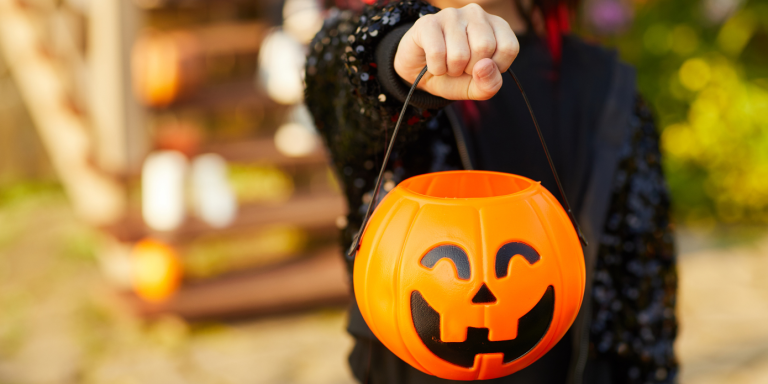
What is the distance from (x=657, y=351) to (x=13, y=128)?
6.31 meters

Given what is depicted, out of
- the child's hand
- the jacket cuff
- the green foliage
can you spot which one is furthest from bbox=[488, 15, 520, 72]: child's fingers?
the green foliage

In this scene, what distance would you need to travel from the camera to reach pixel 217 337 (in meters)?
3.12

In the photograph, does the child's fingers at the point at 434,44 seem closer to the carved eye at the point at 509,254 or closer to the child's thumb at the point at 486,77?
the child's thumb at the point at 486,77

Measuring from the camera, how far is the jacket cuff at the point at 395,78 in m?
0.77

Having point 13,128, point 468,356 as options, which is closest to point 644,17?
point 468,356

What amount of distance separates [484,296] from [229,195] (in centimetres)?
286

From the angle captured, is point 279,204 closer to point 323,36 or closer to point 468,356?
point 323,36

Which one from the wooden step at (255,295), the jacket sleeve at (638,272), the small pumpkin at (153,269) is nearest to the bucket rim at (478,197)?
the jacket sleeve at (638,272)

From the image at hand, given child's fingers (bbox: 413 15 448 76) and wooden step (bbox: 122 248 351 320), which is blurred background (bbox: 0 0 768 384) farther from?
child's fingers (bbox: 413 15 448 76)

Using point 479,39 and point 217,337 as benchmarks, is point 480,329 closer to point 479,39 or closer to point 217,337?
point 479,39

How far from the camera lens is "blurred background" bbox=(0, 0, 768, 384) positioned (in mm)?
2939

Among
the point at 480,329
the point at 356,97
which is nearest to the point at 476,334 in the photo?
the point at 480,329

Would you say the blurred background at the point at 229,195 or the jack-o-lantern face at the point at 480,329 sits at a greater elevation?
the jack-o-lantern face at the point at 480,329

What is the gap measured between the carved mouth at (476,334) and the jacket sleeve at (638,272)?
20.0 inches
